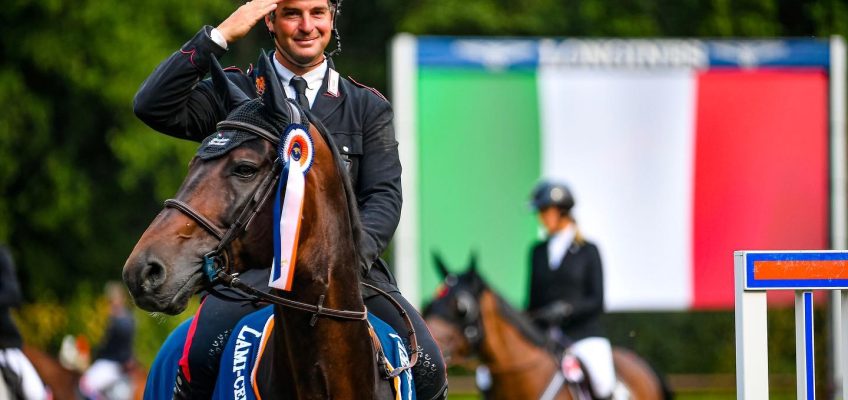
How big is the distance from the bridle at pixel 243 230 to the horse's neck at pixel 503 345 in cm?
633

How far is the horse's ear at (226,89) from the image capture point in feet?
15.4

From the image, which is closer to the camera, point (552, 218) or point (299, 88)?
point (299, 88)

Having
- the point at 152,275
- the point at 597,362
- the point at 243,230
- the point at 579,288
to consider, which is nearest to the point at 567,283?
the point at 579,288

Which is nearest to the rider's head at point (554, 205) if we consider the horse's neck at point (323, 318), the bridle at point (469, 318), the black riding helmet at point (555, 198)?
the black riding helmet at point (555, 198)

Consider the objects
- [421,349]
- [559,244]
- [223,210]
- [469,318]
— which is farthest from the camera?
[559,244]

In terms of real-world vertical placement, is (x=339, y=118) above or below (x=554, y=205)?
above

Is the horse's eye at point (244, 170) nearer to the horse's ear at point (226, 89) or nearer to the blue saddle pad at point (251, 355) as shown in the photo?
the horse's ear at point (226, 89)

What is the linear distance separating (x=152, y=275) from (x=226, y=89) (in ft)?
2.80

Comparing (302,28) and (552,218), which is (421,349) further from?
(552,218)

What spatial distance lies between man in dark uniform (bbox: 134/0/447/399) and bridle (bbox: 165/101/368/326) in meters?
0.32

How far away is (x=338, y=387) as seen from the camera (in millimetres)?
4730

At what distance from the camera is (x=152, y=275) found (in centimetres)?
418

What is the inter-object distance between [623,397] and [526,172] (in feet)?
16.0

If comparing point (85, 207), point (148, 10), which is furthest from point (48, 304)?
point (148, 10)
